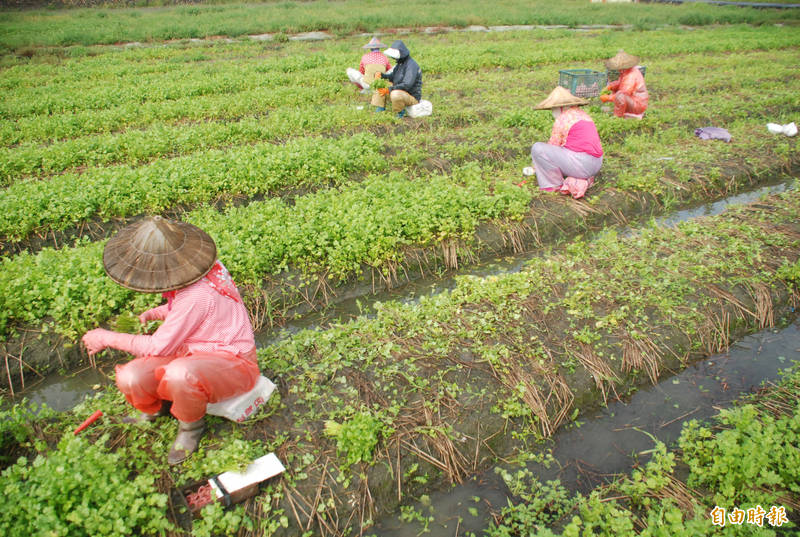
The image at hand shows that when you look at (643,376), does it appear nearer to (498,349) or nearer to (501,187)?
(498,349)

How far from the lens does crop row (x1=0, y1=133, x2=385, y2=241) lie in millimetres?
6961

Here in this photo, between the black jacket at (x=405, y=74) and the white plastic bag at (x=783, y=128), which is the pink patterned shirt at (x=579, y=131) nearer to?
the black jacket at (x=405, y=74)

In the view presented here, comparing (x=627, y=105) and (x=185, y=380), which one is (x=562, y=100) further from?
(x=185, y=380)

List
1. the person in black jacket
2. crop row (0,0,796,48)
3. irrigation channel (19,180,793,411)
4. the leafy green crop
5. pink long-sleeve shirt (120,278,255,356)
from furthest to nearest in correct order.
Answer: crop row (0,0,796,48) < the person in black jacket < irrigation channel (19,180,793,411) < pink long-sleeve shirt (120,278,255,356) < the leafy green crop

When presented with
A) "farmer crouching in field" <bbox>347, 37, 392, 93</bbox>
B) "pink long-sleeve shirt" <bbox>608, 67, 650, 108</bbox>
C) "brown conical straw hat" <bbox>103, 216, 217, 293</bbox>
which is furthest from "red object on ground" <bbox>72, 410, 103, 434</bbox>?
"pink long-sleeve shirt" <bbox>608, 67, 650, 108</bbox>

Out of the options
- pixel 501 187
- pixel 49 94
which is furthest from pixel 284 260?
pixel 49 94

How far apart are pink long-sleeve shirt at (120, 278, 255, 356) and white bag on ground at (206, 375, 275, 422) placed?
38 cm

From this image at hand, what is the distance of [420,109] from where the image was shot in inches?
440

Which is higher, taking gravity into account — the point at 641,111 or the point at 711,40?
the point at 711,40

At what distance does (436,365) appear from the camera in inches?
180

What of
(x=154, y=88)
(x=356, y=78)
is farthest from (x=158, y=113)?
(x=356, y=78)

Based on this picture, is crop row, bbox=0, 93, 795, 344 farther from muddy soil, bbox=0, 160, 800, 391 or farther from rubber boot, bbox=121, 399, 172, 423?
rubber boot, bbox=121, 399, 172, 423

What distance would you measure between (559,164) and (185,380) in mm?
6420

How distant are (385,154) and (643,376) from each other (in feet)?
20.8
